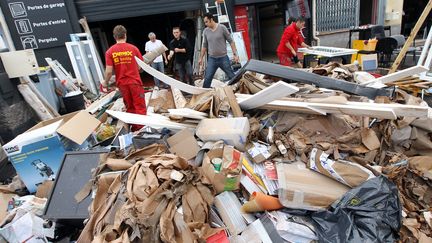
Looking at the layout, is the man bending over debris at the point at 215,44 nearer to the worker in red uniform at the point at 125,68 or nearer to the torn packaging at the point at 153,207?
the worker in red uniform at the point at 125,68

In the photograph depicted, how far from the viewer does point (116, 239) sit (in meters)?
1.52

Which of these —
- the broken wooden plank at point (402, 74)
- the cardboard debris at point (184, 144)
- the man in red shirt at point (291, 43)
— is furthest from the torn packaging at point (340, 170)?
the man in red shirt at point (291, 43)

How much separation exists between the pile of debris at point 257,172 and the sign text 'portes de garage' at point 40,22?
5287 mm

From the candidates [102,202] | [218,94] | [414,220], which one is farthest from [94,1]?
[414,220]

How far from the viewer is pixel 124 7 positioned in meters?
7.58

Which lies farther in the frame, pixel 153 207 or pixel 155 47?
pixel 155 47

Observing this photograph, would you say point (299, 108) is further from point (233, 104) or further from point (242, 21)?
point (242, 21)

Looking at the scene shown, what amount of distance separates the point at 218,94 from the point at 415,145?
1.81m

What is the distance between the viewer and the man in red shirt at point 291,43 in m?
5.21

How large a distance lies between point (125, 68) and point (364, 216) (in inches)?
128

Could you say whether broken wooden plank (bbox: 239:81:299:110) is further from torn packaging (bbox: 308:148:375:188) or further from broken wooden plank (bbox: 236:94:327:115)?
torn packaging (bbox: 308:148:375:188)

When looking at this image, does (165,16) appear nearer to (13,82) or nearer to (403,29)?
(13,82)

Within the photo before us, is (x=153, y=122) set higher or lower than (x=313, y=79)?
lower

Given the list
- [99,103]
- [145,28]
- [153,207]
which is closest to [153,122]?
[153,207]
